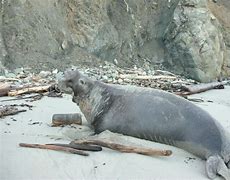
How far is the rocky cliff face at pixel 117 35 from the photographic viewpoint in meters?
14.3

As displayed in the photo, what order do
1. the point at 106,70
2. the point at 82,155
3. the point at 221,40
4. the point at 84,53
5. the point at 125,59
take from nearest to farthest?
the point at 82,155
the point at 106,70
the point at 84,53
the point at 125,59
the point at 221,40

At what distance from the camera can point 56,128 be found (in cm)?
601

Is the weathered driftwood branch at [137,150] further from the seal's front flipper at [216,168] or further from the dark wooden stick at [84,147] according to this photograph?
the seal's front flipper at [216,168]

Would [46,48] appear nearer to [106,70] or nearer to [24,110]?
[106,70]

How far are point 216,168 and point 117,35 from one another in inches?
525

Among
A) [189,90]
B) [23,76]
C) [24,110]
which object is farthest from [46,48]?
[24,110]

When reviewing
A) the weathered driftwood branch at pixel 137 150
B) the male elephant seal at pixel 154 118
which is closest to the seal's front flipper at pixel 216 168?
the male elephant seal at pixel 154 118

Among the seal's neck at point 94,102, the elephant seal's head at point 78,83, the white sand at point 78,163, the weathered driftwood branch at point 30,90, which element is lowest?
the weathered driftwood branch at point 30,90

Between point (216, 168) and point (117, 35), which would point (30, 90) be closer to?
point (216, 168)

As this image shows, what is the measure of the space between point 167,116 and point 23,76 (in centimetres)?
703

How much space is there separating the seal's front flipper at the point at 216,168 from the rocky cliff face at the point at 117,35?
932 cm

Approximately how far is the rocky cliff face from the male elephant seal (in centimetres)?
761

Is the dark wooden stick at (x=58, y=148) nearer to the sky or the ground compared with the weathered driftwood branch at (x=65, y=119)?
nearer to the sky

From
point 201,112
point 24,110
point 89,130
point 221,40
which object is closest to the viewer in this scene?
point 201,112
